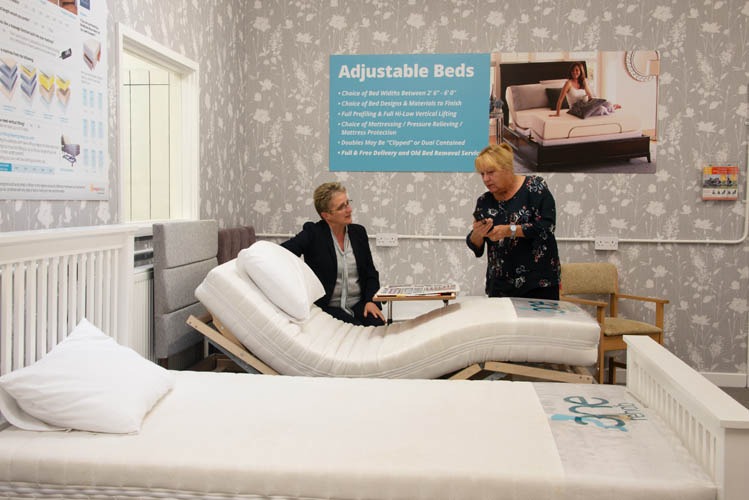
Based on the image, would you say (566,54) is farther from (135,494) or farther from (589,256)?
(135,494)

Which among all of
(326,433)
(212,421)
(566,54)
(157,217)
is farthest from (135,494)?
(566,54)

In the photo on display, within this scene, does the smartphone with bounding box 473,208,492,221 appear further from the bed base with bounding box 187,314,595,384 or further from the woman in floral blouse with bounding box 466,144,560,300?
the bed base with bounding box 187,314,595,384

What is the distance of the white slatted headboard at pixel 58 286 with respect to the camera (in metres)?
2.15

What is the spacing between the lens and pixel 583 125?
16.4 ft

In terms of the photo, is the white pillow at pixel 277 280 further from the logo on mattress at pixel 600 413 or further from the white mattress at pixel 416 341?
the logo on mattress at pixel 600 413

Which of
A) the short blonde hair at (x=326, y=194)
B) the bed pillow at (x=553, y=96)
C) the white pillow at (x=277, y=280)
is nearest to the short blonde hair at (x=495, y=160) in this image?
the short blonde hair at (x=326, y=194)

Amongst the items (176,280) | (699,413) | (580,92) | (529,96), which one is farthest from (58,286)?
(580,92)

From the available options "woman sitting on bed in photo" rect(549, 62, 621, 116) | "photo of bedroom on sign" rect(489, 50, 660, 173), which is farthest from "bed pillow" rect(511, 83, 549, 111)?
"woman sitting on bed in photo" rect(549, 62, 621, 116)

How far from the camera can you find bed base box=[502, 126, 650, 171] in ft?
A: 16.3

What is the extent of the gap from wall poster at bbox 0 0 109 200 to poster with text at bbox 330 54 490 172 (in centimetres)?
224

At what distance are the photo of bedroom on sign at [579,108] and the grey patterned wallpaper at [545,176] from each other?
9cm

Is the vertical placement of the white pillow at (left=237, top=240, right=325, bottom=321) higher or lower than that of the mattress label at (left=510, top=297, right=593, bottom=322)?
higher

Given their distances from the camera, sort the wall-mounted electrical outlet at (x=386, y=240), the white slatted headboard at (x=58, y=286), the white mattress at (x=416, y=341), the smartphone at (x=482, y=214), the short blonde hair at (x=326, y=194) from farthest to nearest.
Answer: the wall-mounted electrical outlet at (x=386, y=240) < the short blonde hair at (x=326, y=194) < the smartphone at (x=482, y=214) < the white mattress at (x=416, y=341) < the white slatted headboard at (x=58, y=286)

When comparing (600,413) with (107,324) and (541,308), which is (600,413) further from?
(107,324)
